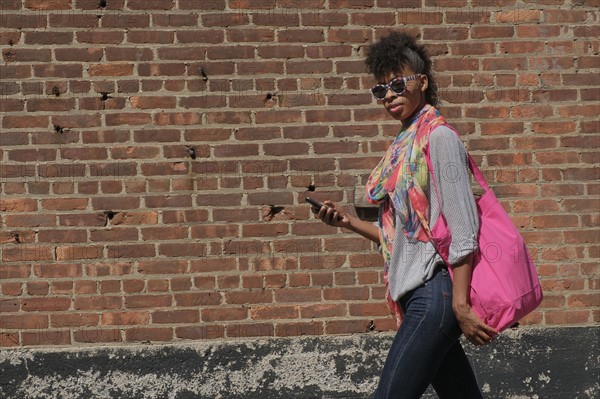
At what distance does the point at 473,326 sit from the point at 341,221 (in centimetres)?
70

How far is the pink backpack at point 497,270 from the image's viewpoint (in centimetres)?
291

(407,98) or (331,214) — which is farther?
(331,214)

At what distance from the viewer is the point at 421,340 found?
297cm

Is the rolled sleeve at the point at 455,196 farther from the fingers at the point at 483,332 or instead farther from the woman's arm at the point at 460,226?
the fingers at the point at 483,332

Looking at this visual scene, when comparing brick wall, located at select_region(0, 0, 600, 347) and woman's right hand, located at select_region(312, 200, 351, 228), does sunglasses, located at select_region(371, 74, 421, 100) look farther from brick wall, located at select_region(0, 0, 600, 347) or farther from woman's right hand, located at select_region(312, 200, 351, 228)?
brick wall, located at select_region(0, 0, 600, 347)

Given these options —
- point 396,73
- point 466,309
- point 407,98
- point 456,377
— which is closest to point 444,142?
point 407,98

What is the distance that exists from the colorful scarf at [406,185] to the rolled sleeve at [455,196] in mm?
83

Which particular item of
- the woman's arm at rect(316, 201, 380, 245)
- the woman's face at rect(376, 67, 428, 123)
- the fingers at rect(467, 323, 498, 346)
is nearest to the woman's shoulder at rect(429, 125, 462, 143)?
the woman's face at rect(376, 67, 428, 123)

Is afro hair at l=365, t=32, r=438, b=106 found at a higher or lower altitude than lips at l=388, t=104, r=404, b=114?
higher

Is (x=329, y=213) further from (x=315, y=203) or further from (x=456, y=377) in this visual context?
(x=456, y=377)

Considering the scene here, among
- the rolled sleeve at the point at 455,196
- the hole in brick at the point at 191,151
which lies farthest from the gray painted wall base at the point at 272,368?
the rolled sleeve at the point at 455,196

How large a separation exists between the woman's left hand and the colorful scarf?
0.28 meters

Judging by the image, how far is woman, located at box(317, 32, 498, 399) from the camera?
291 cm

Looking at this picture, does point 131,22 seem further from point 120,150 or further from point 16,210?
point 16,210
